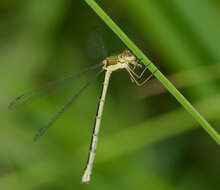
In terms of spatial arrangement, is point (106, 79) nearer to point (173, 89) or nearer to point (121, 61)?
point (121, 61)

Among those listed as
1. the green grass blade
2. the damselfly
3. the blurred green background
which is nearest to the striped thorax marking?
the damselfly

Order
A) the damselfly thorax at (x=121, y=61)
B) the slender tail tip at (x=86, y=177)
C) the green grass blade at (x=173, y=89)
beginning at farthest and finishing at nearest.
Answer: the slender tail tip at (x=86, y=177) < the damselfly thorax at (x=121, y=61) < the green grass blade at (x=173, y=89)

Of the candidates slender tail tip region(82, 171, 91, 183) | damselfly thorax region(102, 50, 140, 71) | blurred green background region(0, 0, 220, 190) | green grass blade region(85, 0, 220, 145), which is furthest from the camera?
slender tail tip region(82, 171, 91, 183)

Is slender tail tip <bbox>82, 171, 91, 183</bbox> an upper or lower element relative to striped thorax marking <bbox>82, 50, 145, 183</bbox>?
lower

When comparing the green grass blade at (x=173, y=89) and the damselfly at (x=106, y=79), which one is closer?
the green grass blade at (x=173, y=89)

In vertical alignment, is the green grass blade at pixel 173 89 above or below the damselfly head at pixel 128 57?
below

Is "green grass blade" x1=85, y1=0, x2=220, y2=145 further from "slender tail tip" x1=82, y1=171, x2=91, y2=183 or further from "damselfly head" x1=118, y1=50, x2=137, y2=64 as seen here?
"slender tail tip" x1=82, y1=171, x2=91, y2=183

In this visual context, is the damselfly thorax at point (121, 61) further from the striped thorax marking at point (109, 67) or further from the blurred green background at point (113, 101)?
the blurred green background at point (113, 101)

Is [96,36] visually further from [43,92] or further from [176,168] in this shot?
[176,168]

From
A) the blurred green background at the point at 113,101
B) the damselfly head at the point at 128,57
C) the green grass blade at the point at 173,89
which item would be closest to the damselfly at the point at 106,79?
the damselfly head at the point at 128,57
